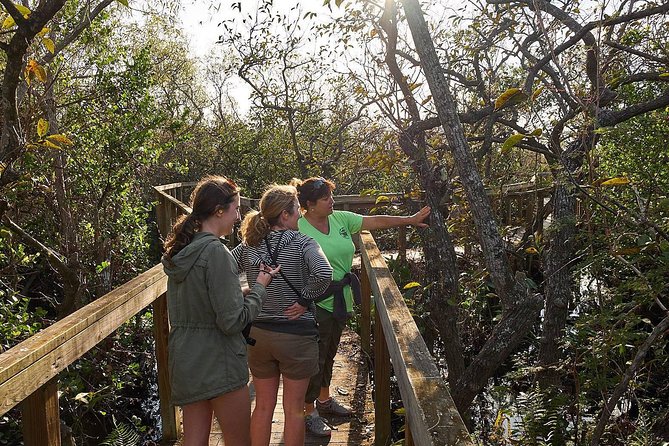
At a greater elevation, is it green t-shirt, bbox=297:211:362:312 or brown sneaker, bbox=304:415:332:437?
green t-shirt, bbox=297:211:362:312

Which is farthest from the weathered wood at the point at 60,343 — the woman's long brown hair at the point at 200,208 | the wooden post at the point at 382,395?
the wooden post at the point at 382,395

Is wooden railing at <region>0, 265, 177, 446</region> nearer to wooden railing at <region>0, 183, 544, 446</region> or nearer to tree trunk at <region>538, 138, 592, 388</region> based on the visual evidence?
wooden railing at <region>0, 183, 544, 446</region>

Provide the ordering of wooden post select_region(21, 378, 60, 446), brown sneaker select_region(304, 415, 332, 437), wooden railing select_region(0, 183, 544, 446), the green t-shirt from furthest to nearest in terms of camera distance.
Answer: brown sneaker select_region(304, 415, 332, 437), the green t-shirt, wooden post select_region(21, 378, 60, 446), wooden railing select_region(0, 183, 544, 446)

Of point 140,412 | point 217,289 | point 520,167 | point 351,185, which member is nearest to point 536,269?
point 520,167

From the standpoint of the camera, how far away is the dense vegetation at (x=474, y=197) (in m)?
3.38

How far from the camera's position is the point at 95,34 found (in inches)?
267

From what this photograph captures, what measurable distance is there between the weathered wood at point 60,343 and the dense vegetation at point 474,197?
861 millimetres

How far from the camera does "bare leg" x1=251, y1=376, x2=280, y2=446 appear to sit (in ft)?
9.91

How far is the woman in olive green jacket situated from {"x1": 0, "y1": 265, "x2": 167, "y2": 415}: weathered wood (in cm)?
32

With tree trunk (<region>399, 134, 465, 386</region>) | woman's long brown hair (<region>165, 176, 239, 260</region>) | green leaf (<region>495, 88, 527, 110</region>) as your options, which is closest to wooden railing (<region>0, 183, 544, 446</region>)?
woman's long brown hair (<region>165, 176, 239, 260</region>)

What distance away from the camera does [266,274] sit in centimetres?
277

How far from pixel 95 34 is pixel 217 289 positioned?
5416mm

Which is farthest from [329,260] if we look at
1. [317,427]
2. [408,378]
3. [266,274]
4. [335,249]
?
[408,378]

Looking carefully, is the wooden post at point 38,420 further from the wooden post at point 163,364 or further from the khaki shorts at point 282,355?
the wooden post at point 163,364
